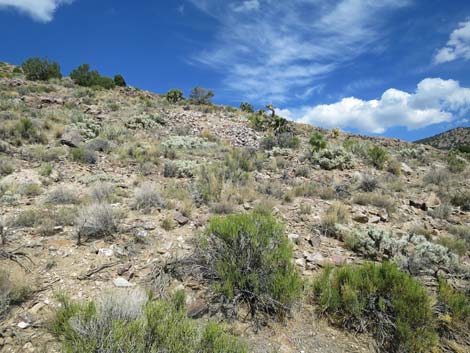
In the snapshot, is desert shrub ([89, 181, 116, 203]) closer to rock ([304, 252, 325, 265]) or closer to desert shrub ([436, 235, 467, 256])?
rock ([304, 252, 325, 265])

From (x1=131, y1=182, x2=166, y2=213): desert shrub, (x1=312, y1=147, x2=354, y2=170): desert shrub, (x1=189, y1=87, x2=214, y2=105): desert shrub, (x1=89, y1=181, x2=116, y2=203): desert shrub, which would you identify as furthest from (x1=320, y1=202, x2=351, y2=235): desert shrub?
(x1=189, y1=87, x2=214, y2=105): desert shrub

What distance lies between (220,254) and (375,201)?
16.3 ft

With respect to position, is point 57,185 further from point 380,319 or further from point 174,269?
point 380,319

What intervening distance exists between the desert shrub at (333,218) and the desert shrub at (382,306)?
1762 millimetres

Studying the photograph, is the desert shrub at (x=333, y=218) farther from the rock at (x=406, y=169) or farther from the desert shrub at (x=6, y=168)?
the desert shrub at (x=6, y=168)

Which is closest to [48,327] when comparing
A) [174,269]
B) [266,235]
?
[174,269]

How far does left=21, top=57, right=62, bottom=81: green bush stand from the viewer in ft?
72.6

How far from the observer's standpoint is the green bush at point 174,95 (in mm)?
22789

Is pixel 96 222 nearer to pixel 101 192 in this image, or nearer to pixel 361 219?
pixel 101 192

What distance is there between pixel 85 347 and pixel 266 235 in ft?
7.34

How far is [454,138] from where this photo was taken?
42281 millimetres

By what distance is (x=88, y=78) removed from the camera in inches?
886

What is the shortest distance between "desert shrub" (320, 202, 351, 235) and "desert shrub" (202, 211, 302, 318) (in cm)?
188

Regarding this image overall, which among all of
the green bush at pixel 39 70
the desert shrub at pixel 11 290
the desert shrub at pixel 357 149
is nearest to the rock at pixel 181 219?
the desert shrub at pixel 11 290
